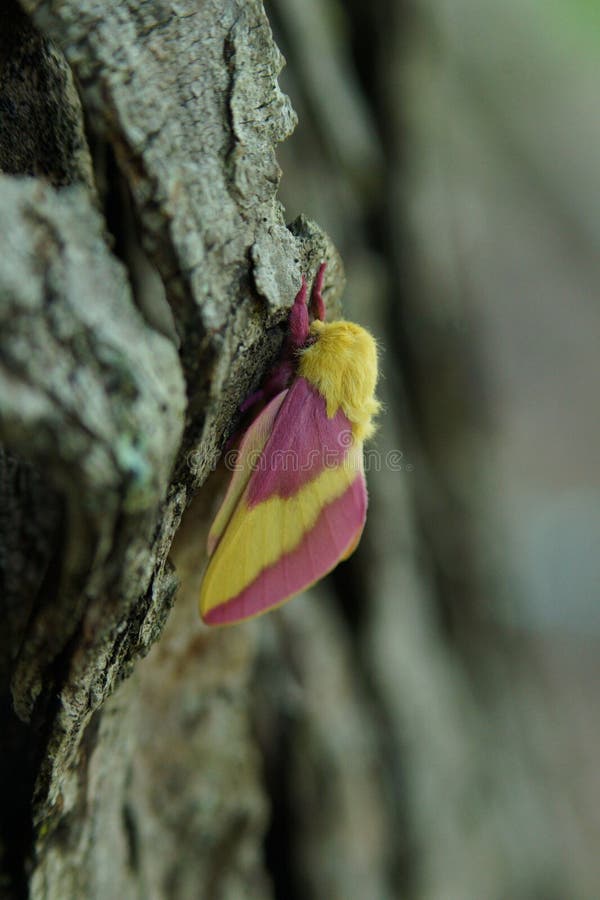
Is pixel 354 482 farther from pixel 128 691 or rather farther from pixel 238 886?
pixel 238 886

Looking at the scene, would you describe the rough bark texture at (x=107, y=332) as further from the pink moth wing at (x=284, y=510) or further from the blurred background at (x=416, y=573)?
the blurred background at (x=416, y=573)

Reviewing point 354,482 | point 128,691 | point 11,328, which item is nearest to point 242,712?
point 128,691

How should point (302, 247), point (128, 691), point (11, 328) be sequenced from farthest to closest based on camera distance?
point (128, 691), point (302, 247), point (11, 328)

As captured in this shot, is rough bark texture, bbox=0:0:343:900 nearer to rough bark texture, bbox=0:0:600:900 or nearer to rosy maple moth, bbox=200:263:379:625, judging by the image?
rough bark texture, bbox=0:0:600:900

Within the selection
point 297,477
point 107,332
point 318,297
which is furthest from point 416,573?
point 107,332

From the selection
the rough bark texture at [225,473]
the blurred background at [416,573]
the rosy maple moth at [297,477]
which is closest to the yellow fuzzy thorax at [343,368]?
the rosy maple moth at [297,477]
